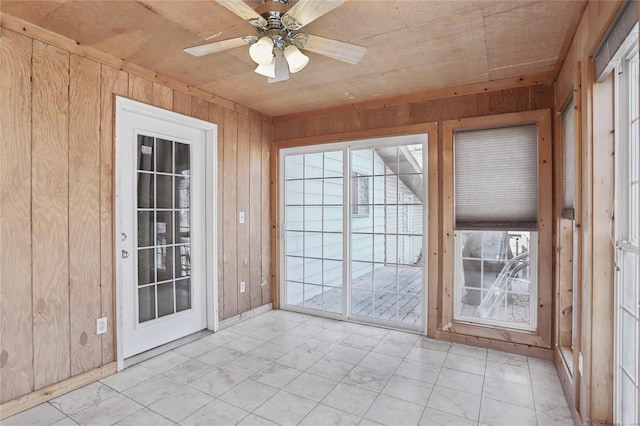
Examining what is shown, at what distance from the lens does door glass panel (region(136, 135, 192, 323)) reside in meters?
3.03

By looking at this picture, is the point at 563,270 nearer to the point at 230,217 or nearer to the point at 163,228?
the point at 230,217

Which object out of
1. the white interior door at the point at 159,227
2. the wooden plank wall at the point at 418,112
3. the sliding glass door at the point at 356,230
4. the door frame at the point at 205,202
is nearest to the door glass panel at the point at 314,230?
the sliding glass door at the point at 356,230

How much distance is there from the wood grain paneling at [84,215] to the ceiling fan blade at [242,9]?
1.49 m

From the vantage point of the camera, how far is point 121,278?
276 cm

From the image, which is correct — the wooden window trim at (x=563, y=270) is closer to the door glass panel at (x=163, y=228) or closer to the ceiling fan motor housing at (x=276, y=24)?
the ceiling fan motor housing at (x=276, y=24)

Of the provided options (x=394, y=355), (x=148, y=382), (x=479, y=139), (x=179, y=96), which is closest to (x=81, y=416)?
(x=148, y=382)

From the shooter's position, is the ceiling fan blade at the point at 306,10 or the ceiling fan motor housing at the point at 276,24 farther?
the ceiling fan motor housing at the point at 276,24

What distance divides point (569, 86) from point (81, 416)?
12.8 ft

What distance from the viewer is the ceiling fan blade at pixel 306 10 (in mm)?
1634

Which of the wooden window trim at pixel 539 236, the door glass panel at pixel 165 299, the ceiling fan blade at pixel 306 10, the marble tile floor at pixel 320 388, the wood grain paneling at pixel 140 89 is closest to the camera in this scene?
the ceiling fan blade at pixel 306 10

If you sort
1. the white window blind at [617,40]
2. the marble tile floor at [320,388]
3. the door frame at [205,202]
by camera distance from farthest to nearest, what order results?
the door frame at [205,202] < the marble tile floor at [320,388] < the white window blind at [617,40]

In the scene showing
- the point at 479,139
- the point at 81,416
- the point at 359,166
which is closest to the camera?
the point at 81,416

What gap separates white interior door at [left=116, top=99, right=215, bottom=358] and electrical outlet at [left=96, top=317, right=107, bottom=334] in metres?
0.13

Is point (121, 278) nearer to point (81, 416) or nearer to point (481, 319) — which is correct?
point (81, 416)
